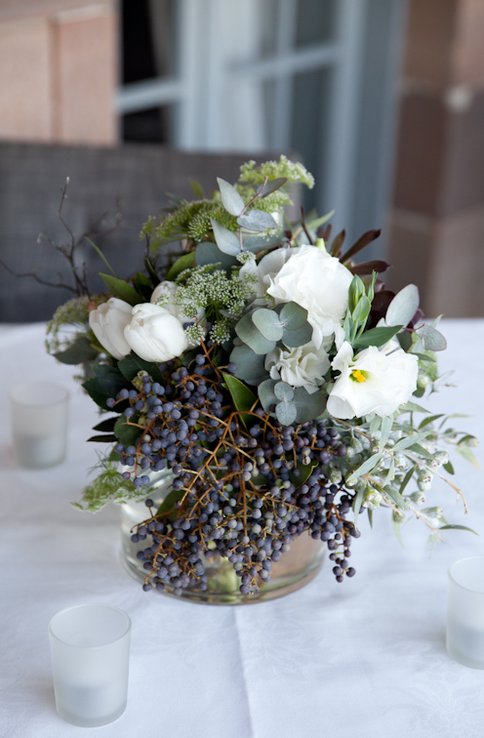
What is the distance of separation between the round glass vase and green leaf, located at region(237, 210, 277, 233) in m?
0.24

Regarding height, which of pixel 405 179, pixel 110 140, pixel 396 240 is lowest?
pixel 396 240

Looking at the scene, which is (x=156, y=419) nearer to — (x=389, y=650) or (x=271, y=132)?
(x=389, y=650)

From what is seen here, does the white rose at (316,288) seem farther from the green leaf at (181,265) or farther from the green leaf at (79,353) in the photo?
the green leaf at (79,353)

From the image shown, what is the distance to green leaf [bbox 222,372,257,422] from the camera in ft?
2.61

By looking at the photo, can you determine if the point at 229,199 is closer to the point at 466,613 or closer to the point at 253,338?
the point at 253,338

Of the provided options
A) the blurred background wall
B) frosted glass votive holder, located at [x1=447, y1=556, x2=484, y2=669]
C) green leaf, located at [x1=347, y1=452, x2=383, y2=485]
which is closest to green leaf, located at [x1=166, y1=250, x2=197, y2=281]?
green leaf, located at [x1=347, y1=452, x2=383, y2=485]

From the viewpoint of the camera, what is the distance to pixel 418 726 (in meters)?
0.77

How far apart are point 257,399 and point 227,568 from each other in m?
0.18

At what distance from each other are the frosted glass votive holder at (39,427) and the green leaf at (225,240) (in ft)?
1.22

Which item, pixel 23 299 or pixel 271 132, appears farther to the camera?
pixel 271 132

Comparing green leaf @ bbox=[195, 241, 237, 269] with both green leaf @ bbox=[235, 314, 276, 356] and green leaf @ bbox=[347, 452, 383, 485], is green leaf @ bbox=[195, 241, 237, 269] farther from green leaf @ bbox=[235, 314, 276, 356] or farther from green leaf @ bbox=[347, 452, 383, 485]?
green leaf @ bbox=[347, 452, 383, 485]

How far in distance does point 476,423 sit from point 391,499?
49cm

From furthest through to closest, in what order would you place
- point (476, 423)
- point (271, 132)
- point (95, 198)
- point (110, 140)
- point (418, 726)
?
point (271, 132)
point (110, 140)
point (95, 198)
point (476, 423)
point (418, 726)

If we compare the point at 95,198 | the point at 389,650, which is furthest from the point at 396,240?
the point at 389,650
